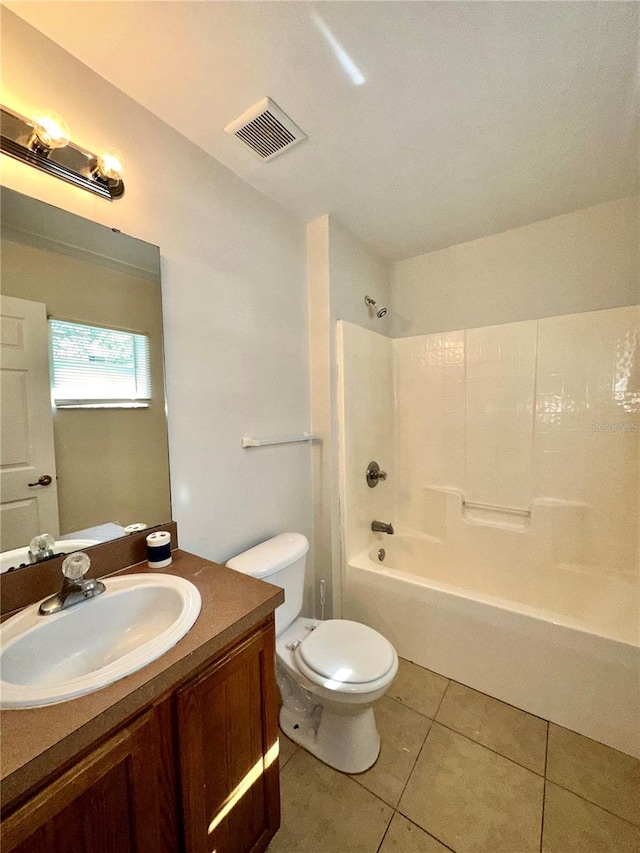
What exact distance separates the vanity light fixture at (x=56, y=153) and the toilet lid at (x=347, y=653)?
70.8 inches

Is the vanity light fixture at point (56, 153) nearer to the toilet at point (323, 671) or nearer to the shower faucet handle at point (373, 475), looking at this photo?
the toilet at point (323, 671)

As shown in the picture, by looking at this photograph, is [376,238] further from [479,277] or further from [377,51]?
[377,51]

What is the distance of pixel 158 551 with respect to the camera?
113 centimetres

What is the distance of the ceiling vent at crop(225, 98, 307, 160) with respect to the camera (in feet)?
3.90

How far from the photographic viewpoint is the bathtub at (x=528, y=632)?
4.48ft

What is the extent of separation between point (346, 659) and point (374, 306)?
201cm

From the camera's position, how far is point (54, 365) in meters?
1.01

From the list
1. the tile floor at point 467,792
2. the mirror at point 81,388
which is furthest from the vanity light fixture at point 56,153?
the tile floor at point 467,792

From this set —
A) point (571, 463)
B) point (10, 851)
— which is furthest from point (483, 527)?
point (10, 851)

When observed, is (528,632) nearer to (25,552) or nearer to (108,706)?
(108,706)

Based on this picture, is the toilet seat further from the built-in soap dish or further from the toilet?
the built-in soap dish

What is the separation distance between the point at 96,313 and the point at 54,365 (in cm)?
22

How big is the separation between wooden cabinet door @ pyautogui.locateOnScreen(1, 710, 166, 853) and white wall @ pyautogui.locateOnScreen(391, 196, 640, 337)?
248 centimetres

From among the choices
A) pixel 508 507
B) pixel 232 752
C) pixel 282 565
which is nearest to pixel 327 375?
pixel 282 565
